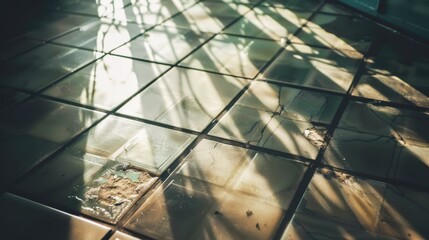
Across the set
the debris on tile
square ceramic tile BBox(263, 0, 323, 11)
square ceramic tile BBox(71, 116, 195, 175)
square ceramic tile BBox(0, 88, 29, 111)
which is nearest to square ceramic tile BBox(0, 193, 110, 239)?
square ceramic tile BBox(71, 116, 195, 175)

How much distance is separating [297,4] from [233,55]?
149 cm

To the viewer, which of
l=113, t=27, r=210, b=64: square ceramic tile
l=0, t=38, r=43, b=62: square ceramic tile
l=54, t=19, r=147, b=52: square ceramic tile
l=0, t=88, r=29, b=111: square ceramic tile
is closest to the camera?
l=0, t=88, r=29, b=111: square ceramic tile

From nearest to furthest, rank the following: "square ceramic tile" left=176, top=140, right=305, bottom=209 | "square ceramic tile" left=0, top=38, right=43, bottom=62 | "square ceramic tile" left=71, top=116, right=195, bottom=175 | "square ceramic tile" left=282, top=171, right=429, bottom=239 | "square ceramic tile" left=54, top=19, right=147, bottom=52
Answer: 1. "square ceramic tile" left=282, top=171, right=429, bottom=239
2. "square ceramic tile" left=176, top=140, right=305, bottom=209
3. "square ceramic tile" left=71, top=116, right=195, bottom=175
4. "square ceramic tile" left=0, top=38, right=43, bottom=62
5. "square ceramic tile" left=54, top=19, right=147, bottom=52

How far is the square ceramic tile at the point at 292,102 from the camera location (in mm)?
2102

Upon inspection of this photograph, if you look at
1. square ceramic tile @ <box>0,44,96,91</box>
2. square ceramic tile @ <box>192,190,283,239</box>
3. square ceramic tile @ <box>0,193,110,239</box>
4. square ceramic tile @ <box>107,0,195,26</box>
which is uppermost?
square ceramic tile @ <box>107,0,195,26</box>

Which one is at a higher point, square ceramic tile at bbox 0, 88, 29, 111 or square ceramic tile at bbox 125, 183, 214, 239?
square ceramic tile at bbox 0, 88, 29, 111

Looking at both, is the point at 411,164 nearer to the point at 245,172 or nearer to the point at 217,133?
the point at 245,172

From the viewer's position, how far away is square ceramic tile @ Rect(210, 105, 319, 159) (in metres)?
1.86

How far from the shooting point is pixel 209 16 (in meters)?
3.72

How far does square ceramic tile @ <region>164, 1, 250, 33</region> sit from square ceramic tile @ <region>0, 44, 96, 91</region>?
1039mm

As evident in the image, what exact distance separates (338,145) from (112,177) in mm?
1190

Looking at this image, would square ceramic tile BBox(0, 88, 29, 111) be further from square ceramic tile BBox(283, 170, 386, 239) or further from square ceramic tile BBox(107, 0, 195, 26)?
square ceramic tile BBox(283, 170, 386, 239)

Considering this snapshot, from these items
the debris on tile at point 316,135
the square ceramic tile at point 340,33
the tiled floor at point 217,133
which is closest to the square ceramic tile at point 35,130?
the tiled floor at point 217,133

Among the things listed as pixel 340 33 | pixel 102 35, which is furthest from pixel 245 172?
pixel 102 35
